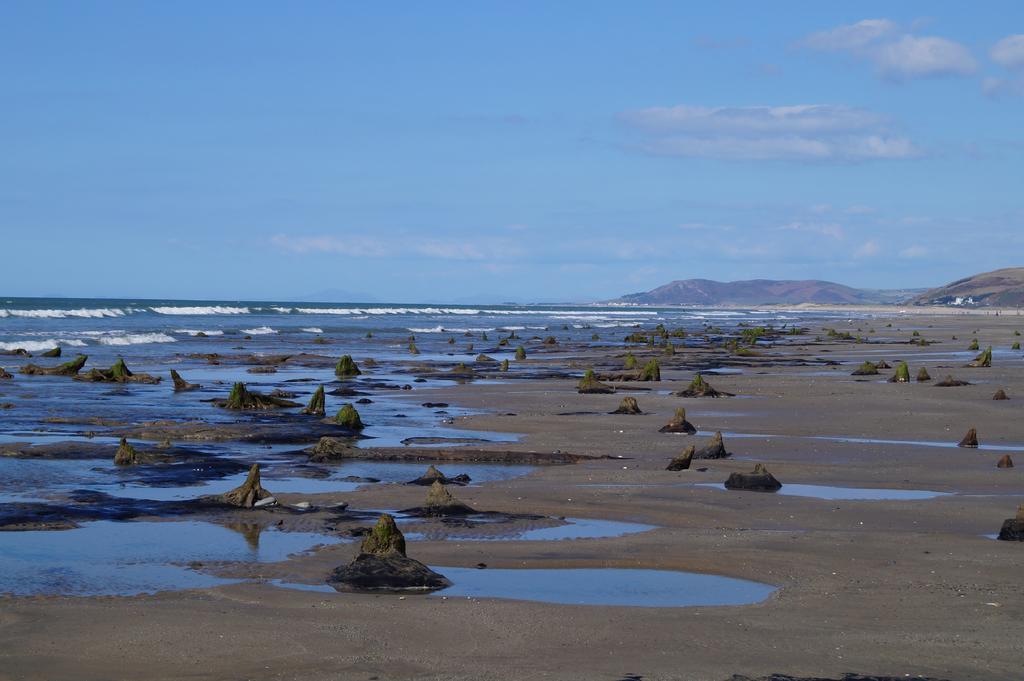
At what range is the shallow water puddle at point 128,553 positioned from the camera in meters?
9.55

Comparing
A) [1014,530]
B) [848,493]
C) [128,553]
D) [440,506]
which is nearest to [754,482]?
[848,493]

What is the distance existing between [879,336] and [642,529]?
6481 cm

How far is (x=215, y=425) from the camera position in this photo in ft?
69.8

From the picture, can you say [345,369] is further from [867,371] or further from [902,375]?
[902,375]

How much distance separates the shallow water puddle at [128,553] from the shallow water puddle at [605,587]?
194 centimetres

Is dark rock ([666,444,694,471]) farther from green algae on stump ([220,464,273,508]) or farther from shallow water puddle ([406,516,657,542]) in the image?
green algae on stump ([220,464,273,508])

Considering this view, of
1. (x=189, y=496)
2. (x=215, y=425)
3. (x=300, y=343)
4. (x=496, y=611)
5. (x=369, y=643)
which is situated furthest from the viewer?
(x=300, y=343)

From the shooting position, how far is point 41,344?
54.8m

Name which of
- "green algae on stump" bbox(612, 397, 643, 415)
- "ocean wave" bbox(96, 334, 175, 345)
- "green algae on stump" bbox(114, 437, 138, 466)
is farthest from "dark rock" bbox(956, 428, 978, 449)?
"ocean wave" bbox(96, 334, 175, 345)

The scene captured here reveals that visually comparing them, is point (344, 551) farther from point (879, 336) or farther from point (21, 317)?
point (21, 317)

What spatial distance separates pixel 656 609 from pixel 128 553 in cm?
500

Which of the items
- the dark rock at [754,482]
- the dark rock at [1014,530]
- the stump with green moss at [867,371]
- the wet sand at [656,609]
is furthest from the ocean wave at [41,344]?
A: the dark rock at [1014,530]

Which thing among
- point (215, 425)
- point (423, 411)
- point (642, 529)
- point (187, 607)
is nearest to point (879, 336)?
point (423, 411)

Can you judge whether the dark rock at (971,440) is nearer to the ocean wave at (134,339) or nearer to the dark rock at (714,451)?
the dark rock at (714,451)
